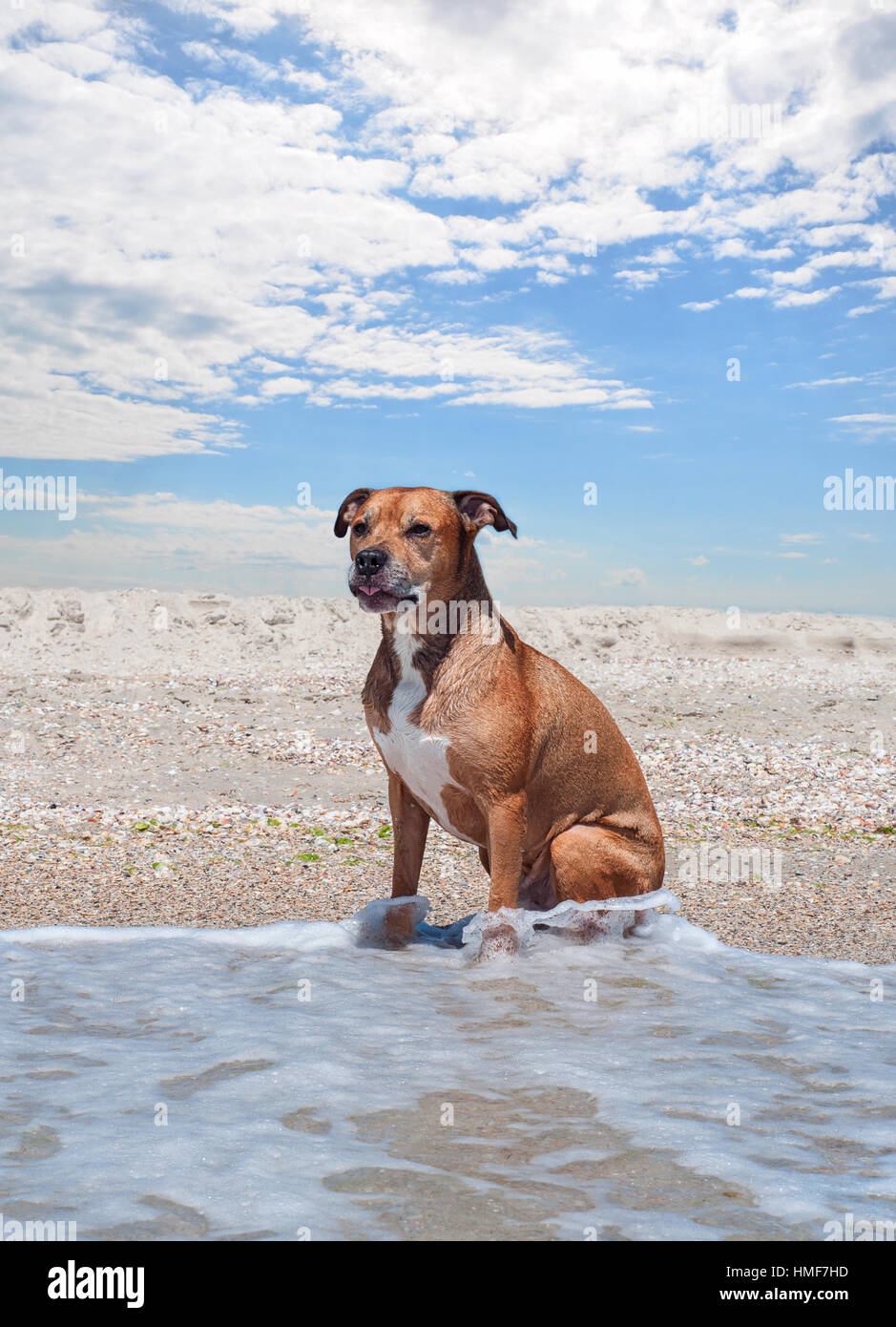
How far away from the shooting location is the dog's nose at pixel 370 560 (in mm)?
4770

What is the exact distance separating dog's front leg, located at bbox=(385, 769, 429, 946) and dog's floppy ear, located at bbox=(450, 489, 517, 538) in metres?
1.46

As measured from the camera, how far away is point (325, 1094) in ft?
12.6

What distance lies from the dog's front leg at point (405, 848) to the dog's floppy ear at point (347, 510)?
1.37 meters

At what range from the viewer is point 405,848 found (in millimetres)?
5652


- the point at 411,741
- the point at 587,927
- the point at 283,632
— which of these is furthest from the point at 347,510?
the point at 283,632

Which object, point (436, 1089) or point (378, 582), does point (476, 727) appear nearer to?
point (378, 582)

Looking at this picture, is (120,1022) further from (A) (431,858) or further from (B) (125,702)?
(B) (125,702)

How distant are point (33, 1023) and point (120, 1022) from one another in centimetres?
39

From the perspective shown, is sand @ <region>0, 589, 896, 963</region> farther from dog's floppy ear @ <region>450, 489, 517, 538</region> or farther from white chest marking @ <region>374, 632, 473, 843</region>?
dog's floppy ear @ <region>450, 489, 517, 538</region>

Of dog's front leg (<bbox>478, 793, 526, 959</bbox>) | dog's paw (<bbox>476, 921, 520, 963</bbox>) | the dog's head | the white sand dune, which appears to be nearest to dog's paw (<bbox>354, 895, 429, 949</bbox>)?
dog's paw (<bbox>476, 921, 520, 963</bbox>)

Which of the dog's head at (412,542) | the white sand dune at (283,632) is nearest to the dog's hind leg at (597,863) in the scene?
the dog's head at (412,542)

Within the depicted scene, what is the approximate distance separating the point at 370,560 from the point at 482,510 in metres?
0.75
